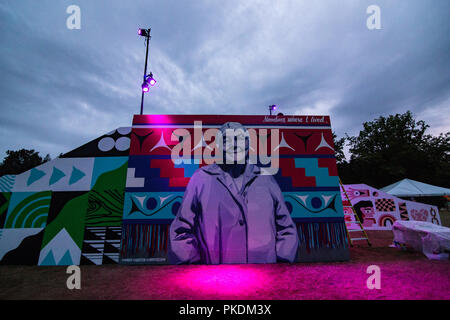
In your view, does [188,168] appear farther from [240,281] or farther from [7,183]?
[7,183]

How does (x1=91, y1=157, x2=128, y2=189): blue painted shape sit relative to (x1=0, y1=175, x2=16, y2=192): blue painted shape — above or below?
above

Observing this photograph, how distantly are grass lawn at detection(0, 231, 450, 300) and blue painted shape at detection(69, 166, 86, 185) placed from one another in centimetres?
205

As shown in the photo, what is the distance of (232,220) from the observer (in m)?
4.70

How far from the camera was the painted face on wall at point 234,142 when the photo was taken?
16.6 ft

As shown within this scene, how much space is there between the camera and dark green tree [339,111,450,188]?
1920cm

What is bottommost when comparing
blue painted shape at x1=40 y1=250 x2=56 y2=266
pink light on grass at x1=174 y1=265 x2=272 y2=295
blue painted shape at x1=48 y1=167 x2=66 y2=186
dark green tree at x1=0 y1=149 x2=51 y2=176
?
pink light on grass at x1=174 y1=265 x2=272 y2=295

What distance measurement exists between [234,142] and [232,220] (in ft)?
6.84

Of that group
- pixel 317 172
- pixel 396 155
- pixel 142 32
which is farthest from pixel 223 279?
pixel 396 155

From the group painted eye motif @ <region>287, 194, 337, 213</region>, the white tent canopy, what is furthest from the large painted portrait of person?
the white tent canopy

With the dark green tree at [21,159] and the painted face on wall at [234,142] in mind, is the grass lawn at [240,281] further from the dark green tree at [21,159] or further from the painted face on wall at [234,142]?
the dark green tree at [21,159]

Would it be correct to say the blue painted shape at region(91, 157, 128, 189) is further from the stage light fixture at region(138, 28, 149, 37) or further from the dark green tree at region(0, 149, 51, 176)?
the dark green tree at region(0, 149, 51, 176)

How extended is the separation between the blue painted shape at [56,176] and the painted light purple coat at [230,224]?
3196 mm

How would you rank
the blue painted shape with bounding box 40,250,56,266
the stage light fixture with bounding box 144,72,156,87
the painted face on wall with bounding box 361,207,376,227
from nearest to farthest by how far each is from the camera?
the blue painted shape with bounding box 40,250,56,266 < the stage light fixture with bounding box 144,72,156,87 < the painted face on wall with bounding box 361,207,376,227
